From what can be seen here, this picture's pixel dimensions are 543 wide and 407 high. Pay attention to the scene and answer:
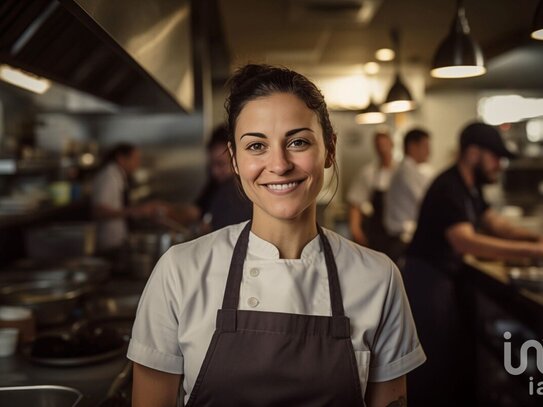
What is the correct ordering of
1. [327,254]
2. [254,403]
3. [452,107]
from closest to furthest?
[254,403], [327,254], [452,107]

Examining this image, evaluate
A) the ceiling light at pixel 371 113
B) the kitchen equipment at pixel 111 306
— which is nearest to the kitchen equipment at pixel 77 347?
the kitchen equipment at pixel 111 306

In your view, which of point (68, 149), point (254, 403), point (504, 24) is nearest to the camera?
point (254, 403)

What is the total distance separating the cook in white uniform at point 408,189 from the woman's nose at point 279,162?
4.09m

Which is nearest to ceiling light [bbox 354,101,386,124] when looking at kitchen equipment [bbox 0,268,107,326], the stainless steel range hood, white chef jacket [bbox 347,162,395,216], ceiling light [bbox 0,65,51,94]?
white chef jacket [bbox 347,162,395,216]

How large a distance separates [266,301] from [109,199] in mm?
4097

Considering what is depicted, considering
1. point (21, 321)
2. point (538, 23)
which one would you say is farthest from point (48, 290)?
point (538, 23)

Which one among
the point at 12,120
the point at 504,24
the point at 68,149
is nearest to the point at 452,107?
the point at 504,24

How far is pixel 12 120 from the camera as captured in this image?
469 cm

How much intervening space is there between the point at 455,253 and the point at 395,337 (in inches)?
77.7

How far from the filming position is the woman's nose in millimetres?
1270

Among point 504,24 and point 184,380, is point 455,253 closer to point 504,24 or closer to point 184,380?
point 504,24

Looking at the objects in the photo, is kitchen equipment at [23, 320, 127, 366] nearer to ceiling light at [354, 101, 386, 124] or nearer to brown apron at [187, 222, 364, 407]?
brown apron at [187, 222, 364, 407]

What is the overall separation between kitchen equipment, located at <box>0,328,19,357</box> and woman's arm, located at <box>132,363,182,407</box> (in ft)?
2.25

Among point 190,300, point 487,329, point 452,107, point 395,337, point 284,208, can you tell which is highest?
point 452,107
